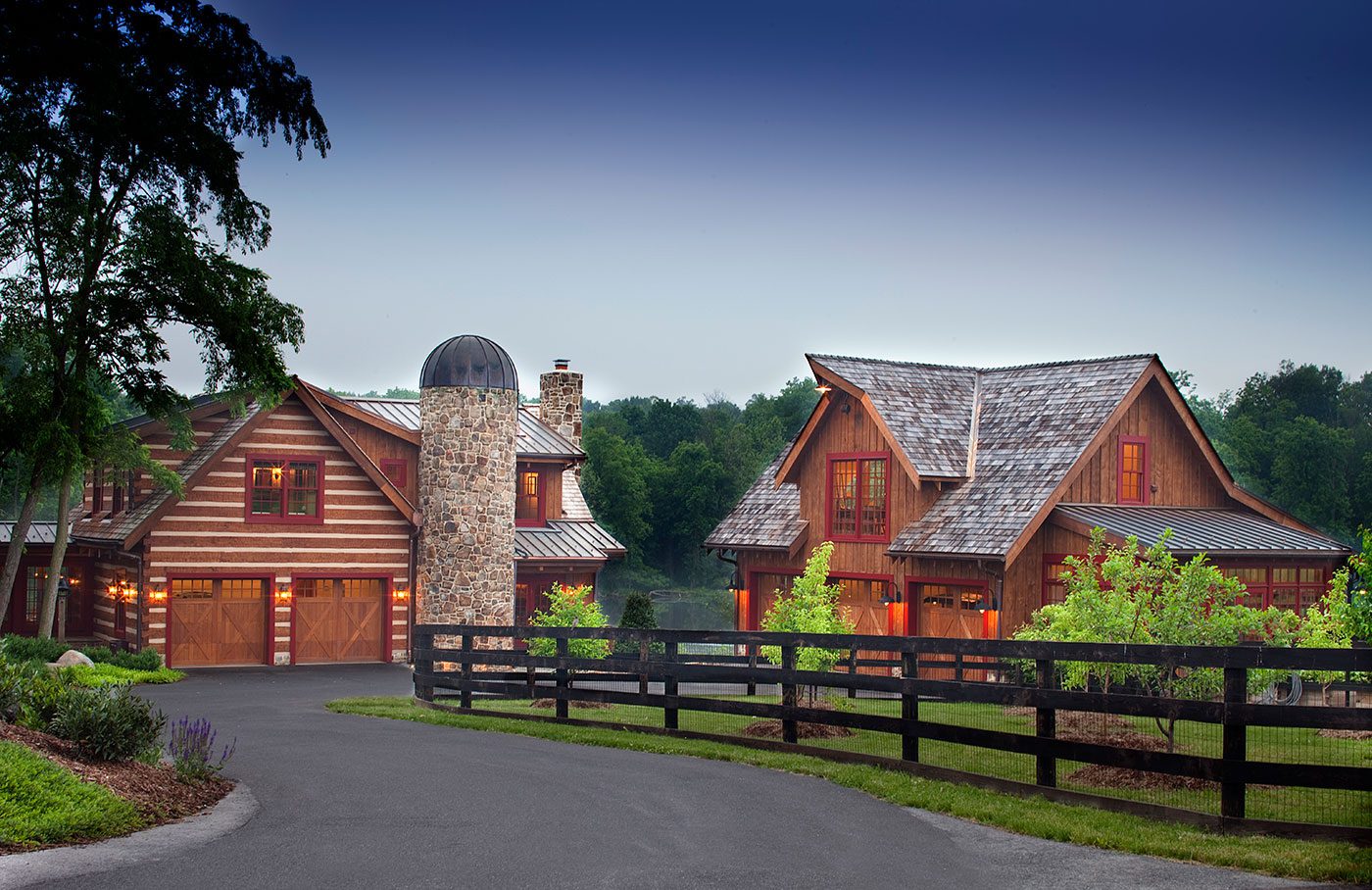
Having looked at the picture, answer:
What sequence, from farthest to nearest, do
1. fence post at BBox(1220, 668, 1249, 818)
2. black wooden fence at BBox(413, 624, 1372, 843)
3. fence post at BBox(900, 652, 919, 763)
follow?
fence post at BBox(900, 652, 919, 763) → fence post at BBox(1220, 668, 1249, 818) → black wooden fence at BBox(413, 624, 1372, 843)

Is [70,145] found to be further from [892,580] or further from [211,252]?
[892,580]

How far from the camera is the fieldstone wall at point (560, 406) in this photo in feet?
155

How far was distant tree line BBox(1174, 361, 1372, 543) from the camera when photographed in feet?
246

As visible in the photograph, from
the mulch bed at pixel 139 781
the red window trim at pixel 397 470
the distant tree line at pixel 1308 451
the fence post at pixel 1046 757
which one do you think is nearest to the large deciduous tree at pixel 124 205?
the red window trim at pixel 397 470

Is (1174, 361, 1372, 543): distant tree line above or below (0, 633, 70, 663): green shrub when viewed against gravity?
above

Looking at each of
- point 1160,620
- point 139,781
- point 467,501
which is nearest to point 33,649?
point 467,501

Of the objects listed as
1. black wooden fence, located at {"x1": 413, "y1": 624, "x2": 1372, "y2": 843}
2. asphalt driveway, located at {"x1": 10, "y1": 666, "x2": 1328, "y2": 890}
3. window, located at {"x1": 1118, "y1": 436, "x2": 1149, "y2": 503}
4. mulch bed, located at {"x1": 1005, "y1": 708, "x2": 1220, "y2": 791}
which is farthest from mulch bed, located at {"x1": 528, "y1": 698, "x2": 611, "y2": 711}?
window, located at {"x1": 1118, "y1": 436, "x2": 1149, "y2": 503}

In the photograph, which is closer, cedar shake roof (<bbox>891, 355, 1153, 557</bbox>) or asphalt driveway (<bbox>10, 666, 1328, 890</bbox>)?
asphalt driveway (<bbox>10, 666, 1328, 890</bbox>)

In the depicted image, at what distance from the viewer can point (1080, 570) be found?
1931 cm

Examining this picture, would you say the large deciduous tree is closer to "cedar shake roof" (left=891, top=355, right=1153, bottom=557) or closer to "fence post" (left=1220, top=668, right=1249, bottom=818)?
"cedar shake roof" (left=891, top=355, right=1153, bottom=557)

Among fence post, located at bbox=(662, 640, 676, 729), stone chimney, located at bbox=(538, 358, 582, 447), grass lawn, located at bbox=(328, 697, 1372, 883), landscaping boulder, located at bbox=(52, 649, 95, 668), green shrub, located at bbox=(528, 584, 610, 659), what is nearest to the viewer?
grass lawn, located at bbox=(328, 697, 1372, 883)

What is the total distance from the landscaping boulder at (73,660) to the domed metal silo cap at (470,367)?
1088 centimetres

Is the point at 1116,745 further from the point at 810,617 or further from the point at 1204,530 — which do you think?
the point at 1204,530

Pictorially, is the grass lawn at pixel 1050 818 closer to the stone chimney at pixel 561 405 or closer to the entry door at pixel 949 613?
the entry door at pixel 949 613
